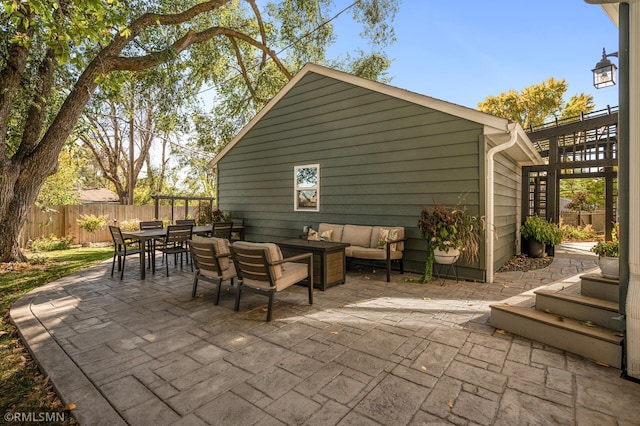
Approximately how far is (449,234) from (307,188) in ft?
12.0

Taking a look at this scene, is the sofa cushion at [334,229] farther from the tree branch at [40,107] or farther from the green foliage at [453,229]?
the tree branch at [40,107]

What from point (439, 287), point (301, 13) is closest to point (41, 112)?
point (301, 13)

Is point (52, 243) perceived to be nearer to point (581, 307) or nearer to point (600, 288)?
point (581, 307)

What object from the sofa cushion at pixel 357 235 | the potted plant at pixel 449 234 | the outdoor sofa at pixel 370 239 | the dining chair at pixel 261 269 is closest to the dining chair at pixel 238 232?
the outdoor sofa at pixel 370 239

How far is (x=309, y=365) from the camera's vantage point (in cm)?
248

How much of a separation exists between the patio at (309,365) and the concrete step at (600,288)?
978 mm

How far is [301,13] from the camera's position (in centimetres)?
986

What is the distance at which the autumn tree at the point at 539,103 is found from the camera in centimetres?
1733

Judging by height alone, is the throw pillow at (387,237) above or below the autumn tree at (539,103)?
below

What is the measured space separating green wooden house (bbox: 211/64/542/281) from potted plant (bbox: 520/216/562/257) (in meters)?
0.33

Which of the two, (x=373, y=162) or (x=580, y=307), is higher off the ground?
(x=373, y=162)

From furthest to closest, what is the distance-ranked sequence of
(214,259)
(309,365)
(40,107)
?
(40,107) < (214,259) < (309,365)

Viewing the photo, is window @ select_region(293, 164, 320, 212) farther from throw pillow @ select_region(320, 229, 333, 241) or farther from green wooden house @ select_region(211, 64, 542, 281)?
throw pillow @ select_region(320, 229, 333, 241)

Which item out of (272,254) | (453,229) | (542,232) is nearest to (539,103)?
(542,232)
